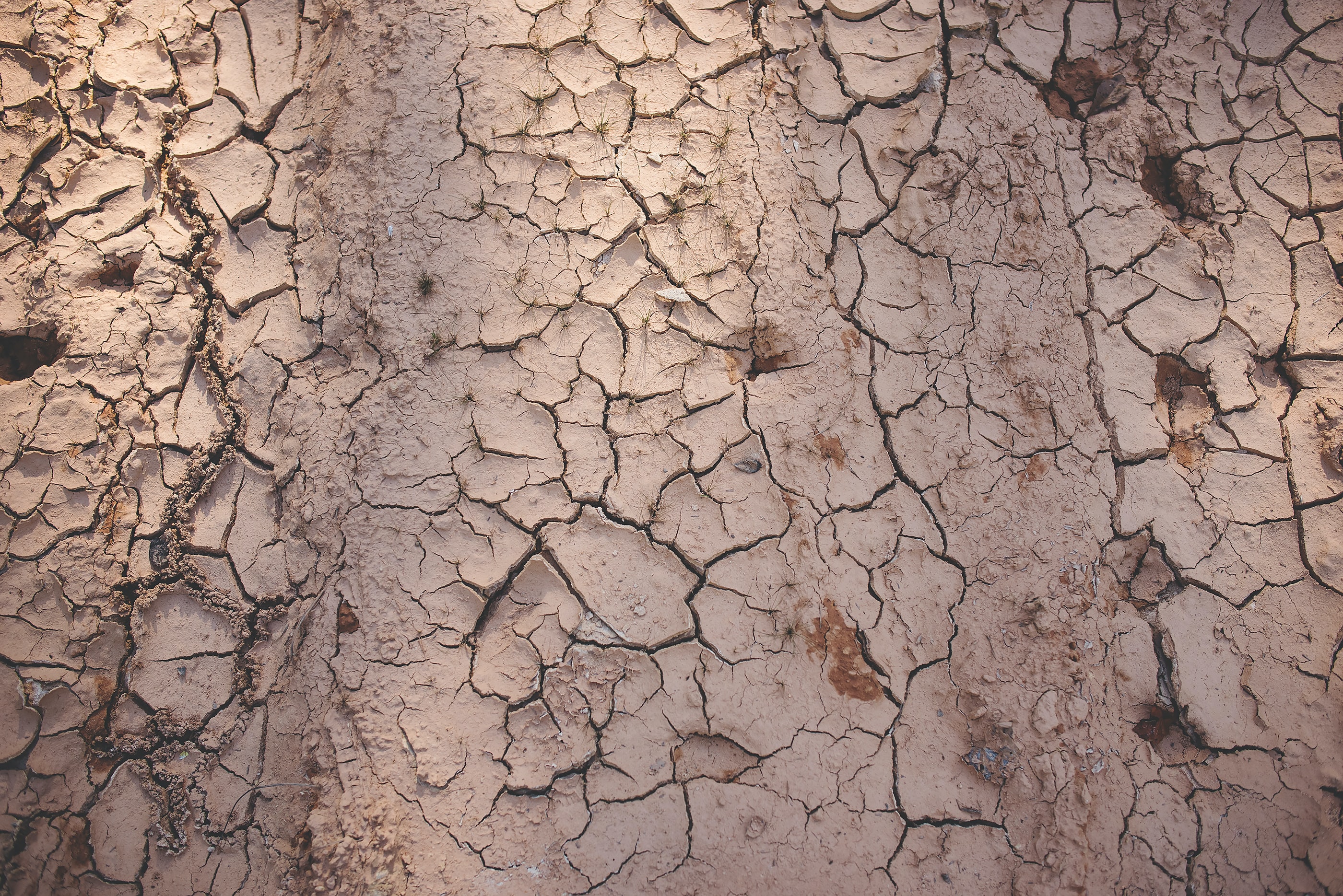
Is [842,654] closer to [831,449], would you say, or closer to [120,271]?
[831,449]

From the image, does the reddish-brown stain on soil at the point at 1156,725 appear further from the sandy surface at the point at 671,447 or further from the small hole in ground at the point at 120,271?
the small hole in ground at the point at 120,271

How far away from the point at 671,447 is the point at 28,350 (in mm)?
2044

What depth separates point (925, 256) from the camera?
2.29 metres

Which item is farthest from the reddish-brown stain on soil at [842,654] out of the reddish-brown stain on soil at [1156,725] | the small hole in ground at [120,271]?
the small hole in ground at [120,271]

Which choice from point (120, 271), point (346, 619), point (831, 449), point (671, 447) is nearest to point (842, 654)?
point (831, 449)

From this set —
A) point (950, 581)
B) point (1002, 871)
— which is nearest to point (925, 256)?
point (950, 581)

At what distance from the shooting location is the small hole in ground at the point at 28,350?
210cm

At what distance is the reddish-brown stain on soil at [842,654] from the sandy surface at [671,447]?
0.05ft

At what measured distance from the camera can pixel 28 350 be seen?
2.12 m

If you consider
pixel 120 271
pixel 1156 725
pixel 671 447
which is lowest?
pixel 1156 725

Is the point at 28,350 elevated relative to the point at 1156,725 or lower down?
elevated

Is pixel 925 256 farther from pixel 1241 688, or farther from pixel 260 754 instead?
pixel 260 754

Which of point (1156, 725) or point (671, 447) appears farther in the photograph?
point (671, 447)

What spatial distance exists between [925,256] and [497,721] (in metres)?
2.00
